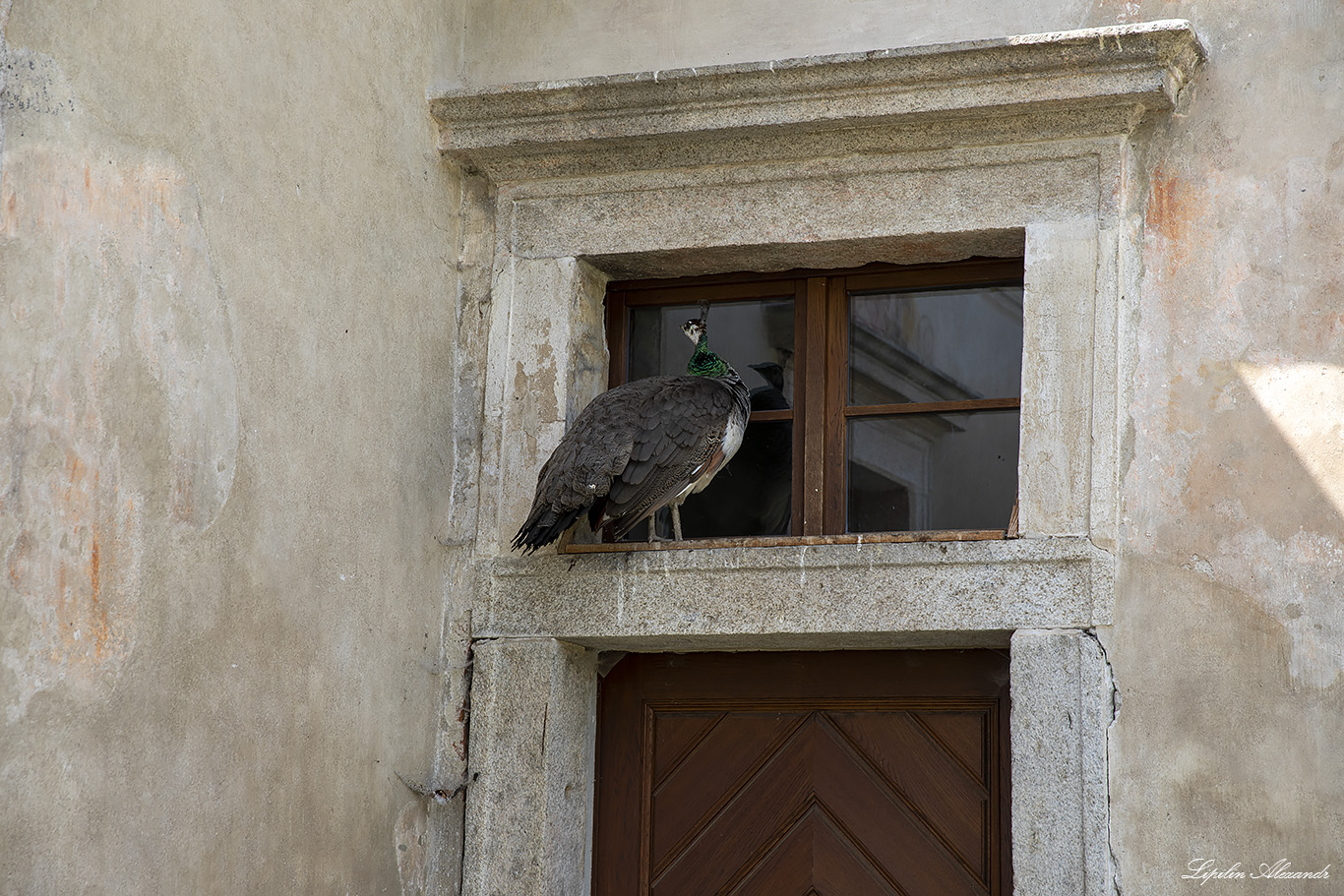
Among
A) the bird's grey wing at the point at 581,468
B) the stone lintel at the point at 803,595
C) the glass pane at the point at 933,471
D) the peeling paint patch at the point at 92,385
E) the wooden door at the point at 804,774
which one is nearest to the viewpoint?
the peeling paint patch at the point at 92,385

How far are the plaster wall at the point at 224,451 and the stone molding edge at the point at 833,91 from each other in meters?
0.25

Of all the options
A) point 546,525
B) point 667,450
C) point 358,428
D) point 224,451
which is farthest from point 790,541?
point 224,451

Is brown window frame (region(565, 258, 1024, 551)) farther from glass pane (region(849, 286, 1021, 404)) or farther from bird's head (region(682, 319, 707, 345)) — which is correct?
bird's head (region(682, 319, 707, 345))

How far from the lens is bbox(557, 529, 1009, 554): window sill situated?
158 inches

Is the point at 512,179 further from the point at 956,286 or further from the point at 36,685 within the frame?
the point at 36,685

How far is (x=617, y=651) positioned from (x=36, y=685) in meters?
1.98

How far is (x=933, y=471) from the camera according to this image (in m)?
4.31

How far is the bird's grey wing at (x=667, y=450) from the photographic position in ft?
13.3

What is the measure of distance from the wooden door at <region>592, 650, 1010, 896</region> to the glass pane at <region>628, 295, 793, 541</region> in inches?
16.9

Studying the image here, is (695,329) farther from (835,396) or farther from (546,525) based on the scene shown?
(546,525)

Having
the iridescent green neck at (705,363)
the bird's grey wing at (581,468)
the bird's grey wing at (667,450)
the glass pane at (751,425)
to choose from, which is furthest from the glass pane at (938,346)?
the bird's grey wing at (581,468)

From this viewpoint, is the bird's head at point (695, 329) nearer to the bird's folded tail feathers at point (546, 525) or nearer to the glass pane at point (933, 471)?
the glass pane at point (933, 471)

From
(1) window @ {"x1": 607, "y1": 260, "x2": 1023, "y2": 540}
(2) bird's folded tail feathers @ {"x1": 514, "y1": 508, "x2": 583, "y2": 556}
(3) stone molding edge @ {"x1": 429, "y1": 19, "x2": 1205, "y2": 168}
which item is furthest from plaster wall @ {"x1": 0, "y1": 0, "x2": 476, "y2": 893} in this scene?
(1) window @ {"x1": 607, "y1": 260, "x2": 1023, "y2": 540}

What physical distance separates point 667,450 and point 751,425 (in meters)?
0.57
